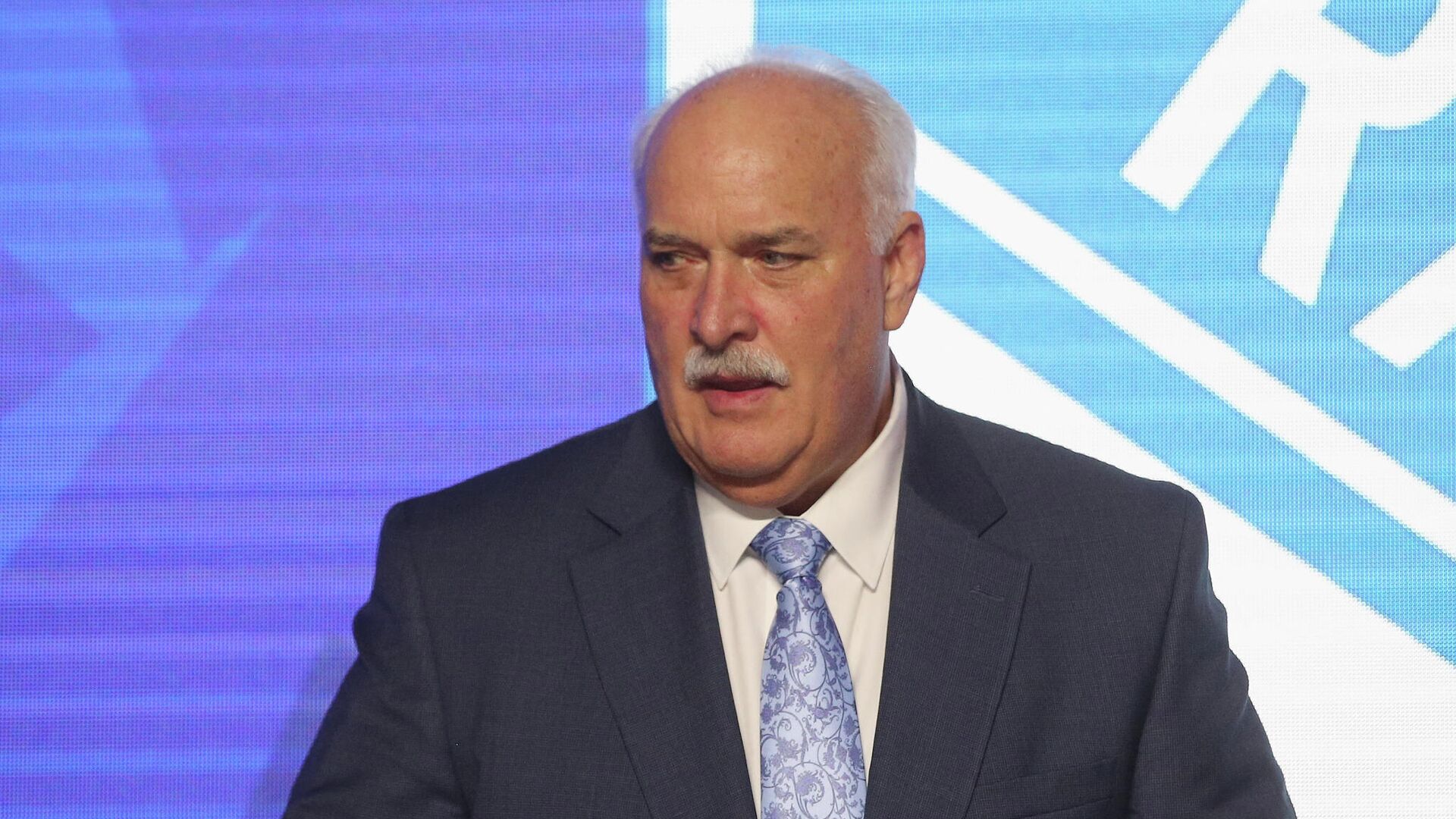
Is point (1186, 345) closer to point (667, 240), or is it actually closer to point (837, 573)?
point (837, 573)

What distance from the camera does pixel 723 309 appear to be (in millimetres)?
1670

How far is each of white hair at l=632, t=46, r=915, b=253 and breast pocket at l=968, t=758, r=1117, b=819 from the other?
0.63m

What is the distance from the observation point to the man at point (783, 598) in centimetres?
170

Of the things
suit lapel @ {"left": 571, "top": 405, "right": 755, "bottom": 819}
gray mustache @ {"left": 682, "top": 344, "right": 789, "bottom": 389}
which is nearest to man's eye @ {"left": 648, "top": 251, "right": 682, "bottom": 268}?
gray mustache @ {"left": 682, "top": 344, "right": 789, "bottom": 389}

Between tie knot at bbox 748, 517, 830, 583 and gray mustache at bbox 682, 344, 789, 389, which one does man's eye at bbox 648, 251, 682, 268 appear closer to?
gray mustache at bbox 682, 344, 789, 389

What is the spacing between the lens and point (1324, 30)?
2.49m

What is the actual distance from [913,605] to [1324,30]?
1.33 meters

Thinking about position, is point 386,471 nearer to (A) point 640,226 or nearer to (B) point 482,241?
(B) point 482,241

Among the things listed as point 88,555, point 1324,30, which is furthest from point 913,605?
point 88,555

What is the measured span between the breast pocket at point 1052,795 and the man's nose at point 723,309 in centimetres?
57

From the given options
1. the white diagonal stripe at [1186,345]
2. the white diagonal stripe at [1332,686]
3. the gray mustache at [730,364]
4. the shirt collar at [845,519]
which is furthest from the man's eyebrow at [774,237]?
the white diagonal stripe at [1332,686]

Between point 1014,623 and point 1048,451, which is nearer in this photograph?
point 1014,623

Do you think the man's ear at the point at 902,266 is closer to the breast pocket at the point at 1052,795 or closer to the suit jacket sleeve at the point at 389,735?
the breast pocket at the point at 1052,795

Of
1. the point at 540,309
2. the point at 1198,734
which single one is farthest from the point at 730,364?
the point at 540,309
